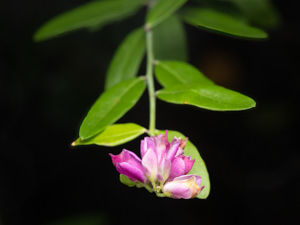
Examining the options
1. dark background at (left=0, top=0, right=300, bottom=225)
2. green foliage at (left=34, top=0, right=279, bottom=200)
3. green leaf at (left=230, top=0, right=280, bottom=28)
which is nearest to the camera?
green foliage at (left=34, top=0, right=279, bottom=200)

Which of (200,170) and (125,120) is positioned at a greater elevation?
(200,170)

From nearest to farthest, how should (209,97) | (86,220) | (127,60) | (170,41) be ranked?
(209,97) < (127,60) < (170,41) < (86,220)

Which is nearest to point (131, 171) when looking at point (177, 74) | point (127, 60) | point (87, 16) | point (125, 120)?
point (177, 74)

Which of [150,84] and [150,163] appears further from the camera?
[150,84]

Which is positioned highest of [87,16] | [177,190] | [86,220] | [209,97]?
[87,16]

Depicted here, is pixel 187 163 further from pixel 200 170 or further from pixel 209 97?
pixel 209 97

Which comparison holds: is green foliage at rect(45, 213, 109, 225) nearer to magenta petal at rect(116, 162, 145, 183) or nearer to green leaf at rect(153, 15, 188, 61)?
green leaf at rect(153, 15, 188, 61)

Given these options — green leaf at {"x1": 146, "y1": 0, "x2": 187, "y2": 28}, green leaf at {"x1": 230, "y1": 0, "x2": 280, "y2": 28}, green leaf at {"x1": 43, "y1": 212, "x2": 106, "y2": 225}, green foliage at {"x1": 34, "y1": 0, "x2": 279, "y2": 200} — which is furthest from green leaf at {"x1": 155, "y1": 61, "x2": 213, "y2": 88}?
green leaf at {"x1": 43, "y1": 212, "x2": 106, "y2": 225}
